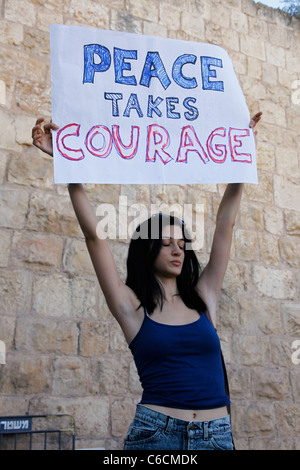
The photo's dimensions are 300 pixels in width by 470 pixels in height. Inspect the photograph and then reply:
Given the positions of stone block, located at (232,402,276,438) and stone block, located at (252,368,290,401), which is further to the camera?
stone block, located at (252,368,290,401)

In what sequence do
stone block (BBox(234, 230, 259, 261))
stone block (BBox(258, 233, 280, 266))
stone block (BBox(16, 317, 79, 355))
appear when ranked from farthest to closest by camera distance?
stone block (BBox(258, 233, 280, 266)), stone block (BBox(234, 230, 259, 261)), stone block (BBox(16, 317, 79, 355))

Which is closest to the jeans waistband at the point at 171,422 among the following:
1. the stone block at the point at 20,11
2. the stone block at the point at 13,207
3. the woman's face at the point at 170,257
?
the woman's face at the point at 170,257

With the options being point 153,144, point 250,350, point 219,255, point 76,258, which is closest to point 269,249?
point 250,350

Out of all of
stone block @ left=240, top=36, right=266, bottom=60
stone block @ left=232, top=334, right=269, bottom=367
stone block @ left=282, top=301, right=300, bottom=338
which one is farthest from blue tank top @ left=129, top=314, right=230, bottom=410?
stone block @ left=240, top=36, right=266, bottom=60

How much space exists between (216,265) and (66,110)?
941 millimetres

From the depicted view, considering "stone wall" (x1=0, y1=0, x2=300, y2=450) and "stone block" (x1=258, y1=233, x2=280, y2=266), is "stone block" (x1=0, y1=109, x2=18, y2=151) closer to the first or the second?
"stone wall" (x1=0, y1=0, x2=300, y2=450)

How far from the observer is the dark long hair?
219 cm

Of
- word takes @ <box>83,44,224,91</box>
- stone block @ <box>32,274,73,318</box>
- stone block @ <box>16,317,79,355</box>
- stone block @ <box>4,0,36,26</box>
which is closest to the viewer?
word takes @ <box>83,44,224,91</box>

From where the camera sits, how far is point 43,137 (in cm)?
228

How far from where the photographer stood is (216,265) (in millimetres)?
2381

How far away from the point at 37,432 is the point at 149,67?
7.22 ft

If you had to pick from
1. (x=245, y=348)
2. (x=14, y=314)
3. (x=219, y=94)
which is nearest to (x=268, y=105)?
(x=245, y=348)

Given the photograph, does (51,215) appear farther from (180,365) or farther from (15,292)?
(180,365)
